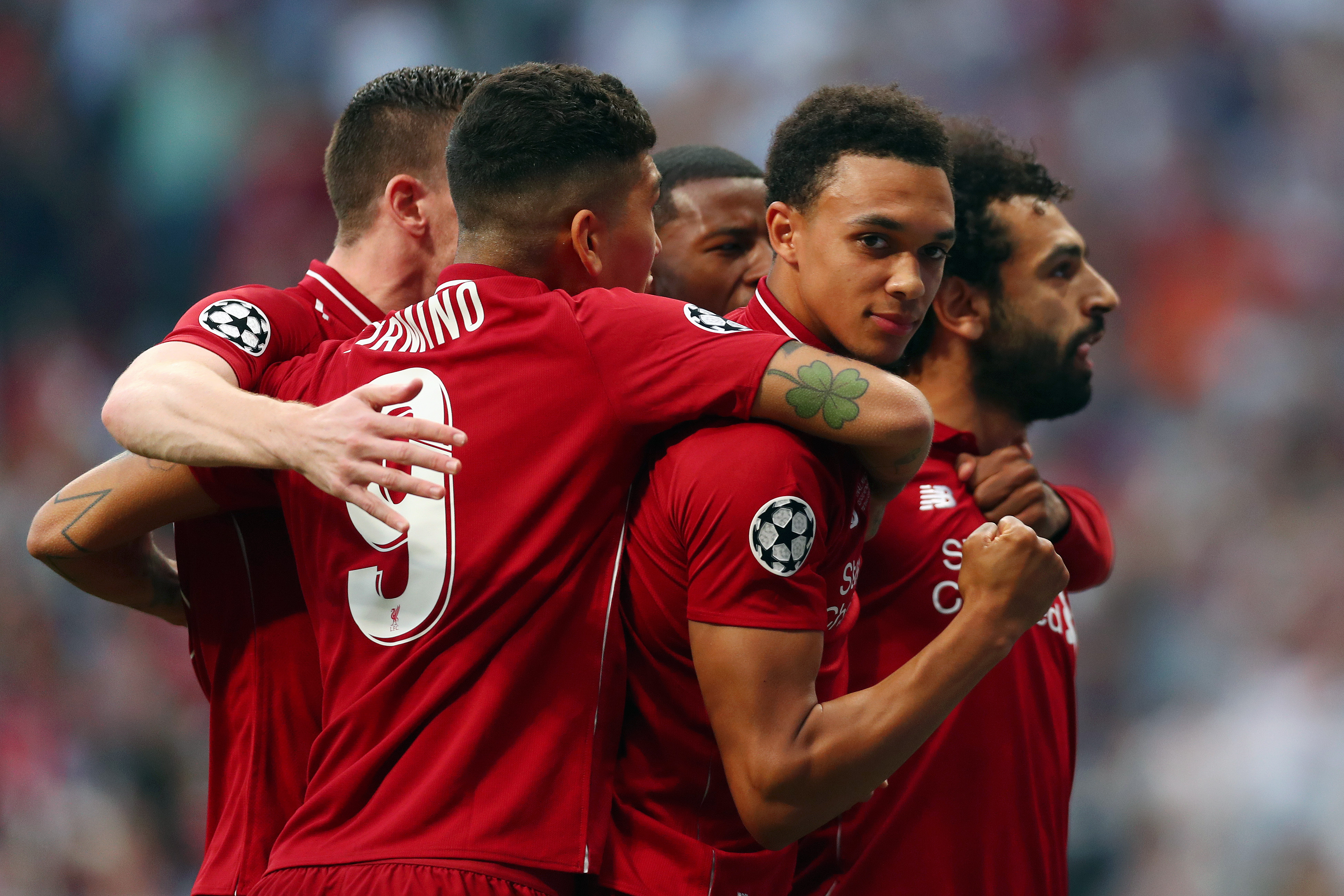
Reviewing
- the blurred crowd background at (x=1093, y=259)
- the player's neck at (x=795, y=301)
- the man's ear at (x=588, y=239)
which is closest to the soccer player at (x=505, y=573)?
the man's ear at (x=588, y=239)

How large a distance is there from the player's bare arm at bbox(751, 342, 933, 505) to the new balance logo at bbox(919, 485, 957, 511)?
3.34 ft

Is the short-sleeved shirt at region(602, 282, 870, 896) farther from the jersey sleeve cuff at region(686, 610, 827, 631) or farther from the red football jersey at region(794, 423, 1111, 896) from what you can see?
the red football jersey at region(794, 423, 1111, 896)

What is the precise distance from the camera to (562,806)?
2455 mm

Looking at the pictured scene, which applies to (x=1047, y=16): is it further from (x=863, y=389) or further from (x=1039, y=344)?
(x=863, y=389)

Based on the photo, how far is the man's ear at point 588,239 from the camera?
2.67m

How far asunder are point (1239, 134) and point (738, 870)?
887 cm

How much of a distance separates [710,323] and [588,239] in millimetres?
342

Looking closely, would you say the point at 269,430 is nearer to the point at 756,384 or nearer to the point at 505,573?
the point at 505,573

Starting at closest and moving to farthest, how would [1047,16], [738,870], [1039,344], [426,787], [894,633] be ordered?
[426,787], [738,870], [894,633], [1039,344], [1047,16]

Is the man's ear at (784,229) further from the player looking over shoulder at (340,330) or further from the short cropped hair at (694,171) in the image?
the short cropped hair at (694,171)

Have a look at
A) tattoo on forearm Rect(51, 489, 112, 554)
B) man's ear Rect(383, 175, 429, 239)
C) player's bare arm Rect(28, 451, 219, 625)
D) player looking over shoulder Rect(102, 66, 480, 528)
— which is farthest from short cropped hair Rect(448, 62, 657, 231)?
tattoo on forearm Rect(51, 489, 112, 554)

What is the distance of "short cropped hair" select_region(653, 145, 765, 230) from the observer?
14.2ft

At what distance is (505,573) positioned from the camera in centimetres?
246

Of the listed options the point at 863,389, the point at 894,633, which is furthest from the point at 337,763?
the point at 894,633
